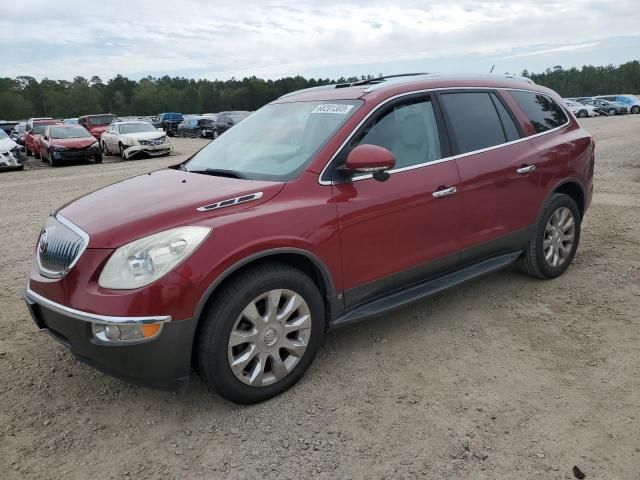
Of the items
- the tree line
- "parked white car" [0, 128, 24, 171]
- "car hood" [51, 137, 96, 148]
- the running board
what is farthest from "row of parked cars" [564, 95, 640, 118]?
the tree line

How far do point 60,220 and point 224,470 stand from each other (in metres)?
1.80

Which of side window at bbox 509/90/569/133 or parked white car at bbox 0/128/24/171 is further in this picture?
parked white car at bbox 0/128/24/171

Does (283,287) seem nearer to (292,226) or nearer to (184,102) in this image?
(292,226)

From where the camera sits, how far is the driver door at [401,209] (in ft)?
10.8

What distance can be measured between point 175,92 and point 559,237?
382ft

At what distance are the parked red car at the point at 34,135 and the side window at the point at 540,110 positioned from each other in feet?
69.5

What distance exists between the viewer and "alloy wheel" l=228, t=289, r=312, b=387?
2893 mm

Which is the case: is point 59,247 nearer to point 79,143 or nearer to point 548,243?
point 548,243

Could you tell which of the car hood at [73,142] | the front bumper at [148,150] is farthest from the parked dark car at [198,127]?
the car hood at [73,142]

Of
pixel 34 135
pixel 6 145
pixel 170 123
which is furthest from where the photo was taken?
pixel 170 123

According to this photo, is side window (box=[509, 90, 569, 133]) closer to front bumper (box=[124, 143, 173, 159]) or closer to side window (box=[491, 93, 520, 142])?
side window (box=[491, 93, 520, 142])

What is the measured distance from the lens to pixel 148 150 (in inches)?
782

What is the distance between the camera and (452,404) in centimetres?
300

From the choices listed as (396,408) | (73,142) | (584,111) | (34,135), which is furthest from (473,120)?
(584,111)
